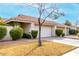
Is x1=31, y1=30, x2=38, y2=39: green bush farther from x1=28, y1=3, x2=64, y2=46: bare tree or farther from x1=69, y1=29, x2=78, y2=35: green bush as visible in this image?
x1=69, y1=29, x2=78, y2=35: green bush

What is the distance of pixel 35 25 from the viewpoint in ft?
19.7

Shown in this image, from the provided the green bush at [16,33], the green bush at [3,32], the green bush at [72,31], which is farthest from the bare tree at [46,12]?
the green bush at [3,32]

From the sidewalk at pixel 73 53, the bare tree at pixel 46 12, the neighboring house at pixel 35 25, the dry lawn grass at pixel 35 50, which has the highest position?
the bare tree at pixel 46 12

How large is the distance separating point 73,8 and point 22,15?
1.52m

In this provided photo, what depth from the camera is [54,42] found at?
601 cm

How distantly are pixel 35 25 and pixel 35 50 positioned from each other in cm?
81

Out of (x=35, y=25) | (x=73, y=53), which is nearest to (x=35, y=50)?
(x=35, y=25)

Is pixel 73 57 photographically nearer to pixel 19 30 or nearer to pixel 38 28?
pixel 38 28

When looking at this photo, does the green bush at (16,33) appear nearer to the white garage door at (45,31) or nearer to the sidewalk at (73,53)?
the white garage door at (45,31)

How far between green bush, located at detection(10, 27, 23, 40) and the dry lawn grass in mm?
458

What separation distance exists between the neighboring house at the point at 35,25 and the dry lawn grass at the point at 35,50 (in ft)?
1.52

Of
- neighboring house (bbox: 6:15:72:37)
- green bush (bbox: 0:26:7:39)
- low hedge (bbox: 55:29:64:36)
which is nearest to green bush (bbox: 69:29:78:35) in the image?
neighboring house (bbox: 6:15:72:37)

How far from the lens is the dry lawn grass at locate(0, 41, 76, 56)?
5.57m

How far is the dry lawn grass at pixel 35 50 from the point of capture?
18.3ft
